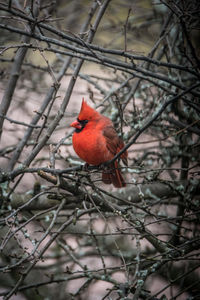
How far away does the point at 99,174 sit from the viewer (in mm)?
3934

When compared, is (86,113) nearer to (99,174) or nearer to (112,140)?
(112,140)

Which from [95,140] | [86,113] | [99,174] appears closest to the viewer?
[95,140]

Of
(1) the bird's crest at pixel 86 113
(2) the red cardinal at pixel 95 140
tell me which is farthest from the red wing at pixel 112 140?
(1) the bird's crest at pixel 86 113

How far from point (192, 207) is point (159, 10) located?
115 inches

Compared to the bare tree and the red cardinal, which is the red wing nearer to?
the red cardinal

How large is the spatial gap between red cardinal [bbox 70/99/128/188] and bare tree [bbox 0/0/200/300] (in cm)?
15

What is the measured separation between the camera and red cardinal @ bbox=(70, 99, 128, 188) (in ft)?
11.3

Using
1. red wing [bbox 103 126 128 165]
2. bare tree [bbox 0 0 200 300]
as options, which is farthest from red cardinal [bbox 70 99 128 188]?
bare tree [bbox 0 0 200 300]

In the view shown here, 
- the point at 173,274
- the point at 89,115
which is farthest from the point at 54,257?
the point at 89,115

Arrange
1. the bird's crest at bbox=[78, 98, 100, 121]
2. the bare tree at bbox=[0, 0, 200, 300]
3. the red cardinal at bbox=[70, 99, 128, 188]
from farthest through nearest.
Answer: the bird's crest at bbox=[78, 98, 100, 121]
the red cardinal at bbox=[70, 99, 128, 188]
the bare tree at bbox=[0, 0, 200, 300]

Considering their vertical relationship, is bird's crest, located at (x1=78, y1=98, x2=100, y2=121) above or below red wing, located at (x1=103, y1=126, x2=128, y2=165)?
above

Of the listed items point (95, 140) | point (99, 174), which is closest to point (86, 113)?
point (95, 140)

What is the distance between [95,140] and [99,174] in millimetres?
533

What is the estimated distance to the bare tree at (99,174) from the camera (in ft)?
7.88
